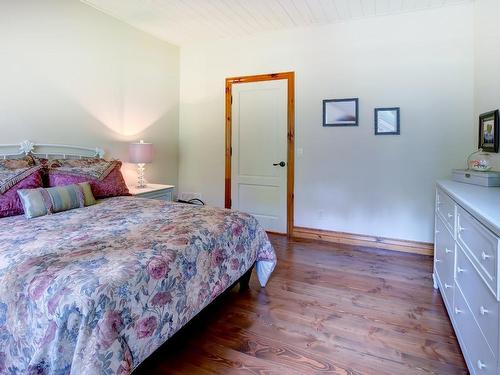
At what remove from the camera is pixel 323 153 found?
3.89 m

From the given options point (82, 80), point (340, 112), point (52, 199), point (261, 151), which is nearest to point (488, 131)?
point (340, 112)

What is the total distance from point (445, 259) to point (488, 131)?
1.27 meters

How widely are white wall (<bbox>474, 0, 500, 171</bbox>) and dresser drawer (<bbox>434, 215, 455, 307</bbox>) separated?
30.0 inches

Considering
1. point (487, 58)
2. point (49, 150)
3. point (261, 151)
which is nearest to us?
point (487, 58)

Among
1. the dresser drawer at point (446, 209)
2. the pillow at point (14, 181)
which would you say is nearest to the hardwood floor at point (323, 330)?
the dresser drawer at point (446, 209)

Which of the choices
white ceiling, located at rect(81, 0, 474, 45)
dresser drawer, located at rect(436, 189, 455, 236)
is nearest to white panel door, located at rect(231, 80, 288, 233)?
white ceiling, located at rect(81, 0, 474, 45)

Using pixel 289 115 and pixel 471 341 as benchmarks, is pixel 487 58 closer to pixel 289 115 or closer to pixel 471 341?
pixel 289 115

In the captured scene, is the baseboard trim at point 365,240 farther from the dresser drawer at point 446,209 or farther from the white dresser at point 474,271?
the white dresser at point 474,271

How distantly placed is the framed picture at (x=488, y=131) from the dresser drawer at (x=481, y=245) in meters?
1.27

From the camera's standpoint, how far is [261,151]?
4.25m

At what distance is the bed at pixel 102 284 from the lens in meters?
1.11

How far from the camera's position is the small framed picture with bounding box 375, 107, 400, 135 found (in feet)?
11.5

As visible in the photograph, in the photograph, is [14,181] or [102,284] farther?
[14,181]

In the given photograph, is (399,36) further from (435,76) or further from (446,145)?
(446,145)
